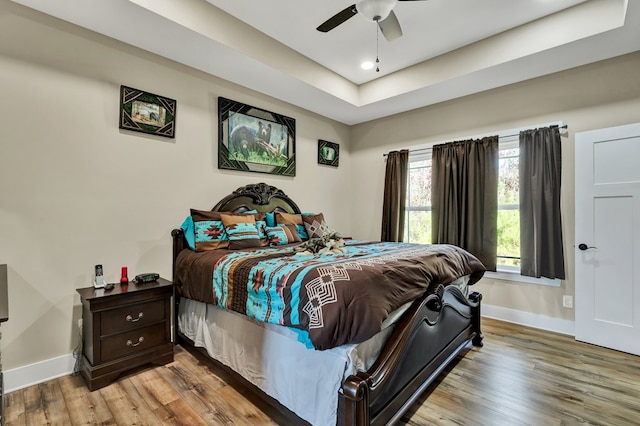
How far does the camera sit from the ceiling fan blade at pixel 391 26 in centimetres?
227

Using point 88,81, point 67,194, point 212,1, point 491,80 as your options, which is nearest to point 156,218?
point 67,194

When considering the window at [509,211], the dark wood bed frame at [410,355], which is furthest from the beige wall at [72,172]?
the window at [509,211]

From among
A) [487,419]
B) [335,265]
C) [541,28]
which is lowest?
[487,419]

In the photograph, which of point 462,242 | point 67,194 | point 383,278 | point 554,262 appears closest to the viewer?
point 383,278

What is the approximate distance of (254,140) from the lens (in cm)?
370

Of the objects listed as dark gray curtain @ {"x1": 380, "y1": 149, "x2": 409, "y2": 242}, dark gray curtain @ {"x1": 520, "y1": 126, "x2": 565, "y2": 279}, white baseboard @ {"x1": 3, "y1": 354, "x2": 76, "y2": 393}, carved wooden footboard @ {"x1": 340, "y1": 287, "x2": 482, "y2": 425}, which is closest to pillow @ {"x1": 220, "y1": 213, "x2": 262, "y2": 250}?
white baseboard @ {"x1": 3, "y1": 354, "x2": 76, "y2": 393}

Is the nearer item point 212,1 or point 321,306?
point 321,306

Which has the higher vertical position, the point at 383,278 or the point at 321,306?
the point at 383,278

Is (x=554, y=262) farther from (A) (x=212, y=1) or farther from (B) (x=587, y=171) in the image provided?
(A) (x=212, y=1)

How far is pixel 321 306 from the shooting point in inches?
59.5

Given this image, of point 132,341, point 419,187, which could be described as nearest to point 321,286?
point 132,341

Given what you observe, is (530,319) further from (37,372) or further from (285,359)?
(37,372)

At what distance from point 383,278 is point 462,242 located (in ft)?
8.45

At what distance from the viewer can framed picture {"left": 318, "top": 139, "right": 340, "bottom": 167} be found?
15.2ft
